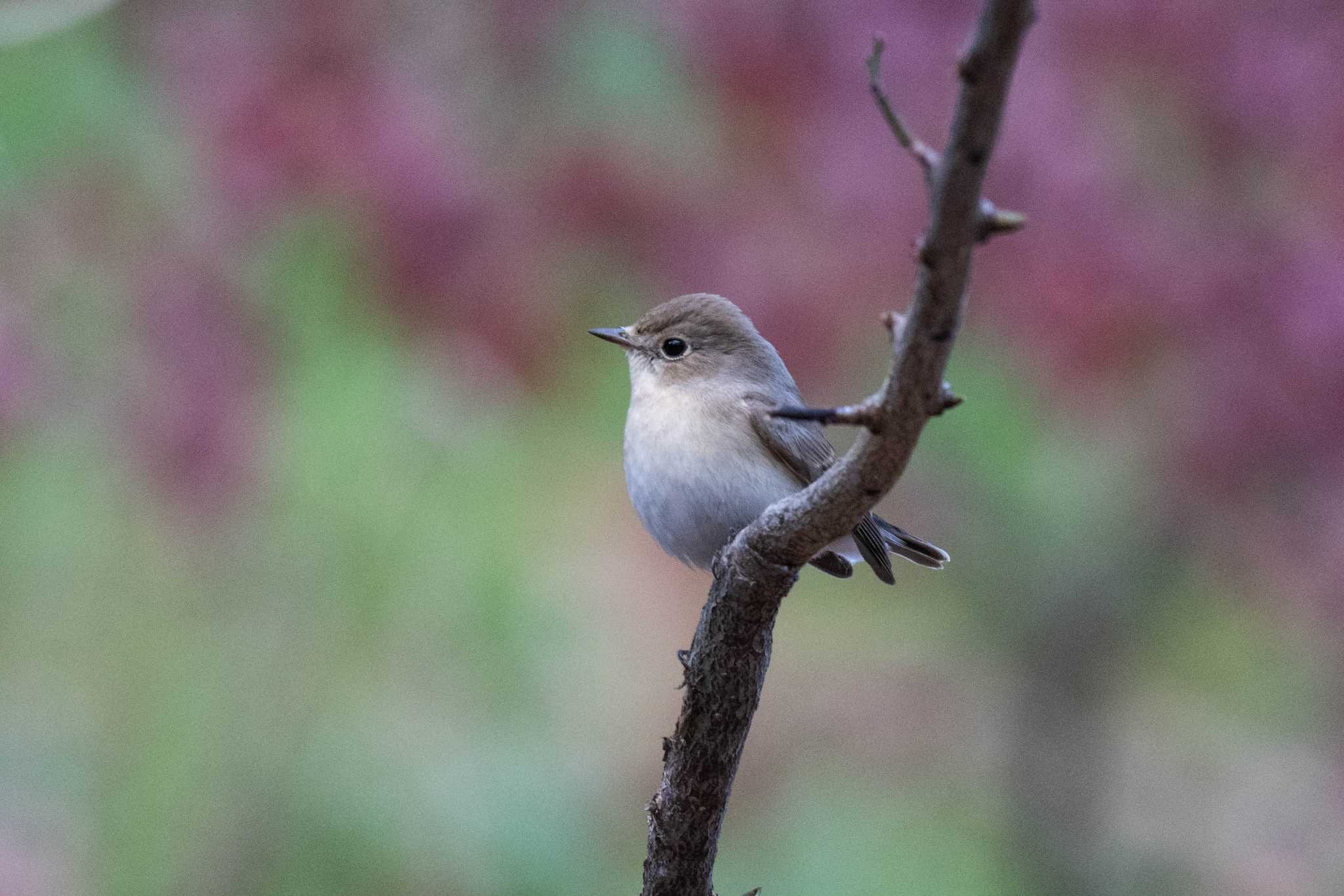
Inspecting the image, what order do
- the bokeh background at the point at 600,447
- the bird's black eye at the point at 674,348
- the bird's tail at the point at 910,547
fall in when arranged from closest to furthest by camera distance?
the bird's black eye at the point at 674,348 < the bird's tail at the point at 910,547 < the bokeh background at the point at 600,447

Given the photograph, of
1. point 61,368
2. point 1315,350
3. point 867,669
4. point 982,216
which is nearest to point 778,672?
point 867,669

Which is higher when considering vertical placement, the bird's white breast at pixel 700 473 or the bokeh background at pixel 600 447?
the bokeh background at pixel 600 447

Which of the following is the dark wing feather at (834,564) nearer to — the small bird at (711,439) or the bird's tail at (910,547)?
the small bird at (711,439)

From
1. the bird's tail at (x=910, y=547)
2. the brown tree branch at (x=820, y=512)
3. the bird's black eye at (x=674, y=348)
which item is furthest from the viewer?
the bird's tail at (x=910, y=547)

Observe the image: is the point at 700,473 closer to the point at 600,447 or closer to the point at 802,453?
the point at 802,453

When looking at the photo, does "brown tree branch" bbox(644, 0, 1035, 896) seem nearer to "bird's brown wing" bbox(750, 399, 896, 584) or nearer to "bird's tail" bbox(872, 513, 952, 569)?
"bird's brown wing" bbox(750, 399, 896, 584)

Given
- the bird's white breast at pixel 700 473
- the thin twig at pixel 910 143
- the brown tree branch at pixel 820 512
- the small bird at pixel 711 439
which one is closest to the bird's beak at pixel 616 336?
the small bird at pixel 711 439

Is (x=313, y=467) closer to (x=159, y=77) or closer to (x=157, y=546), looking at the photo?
(x=157, y=546)
